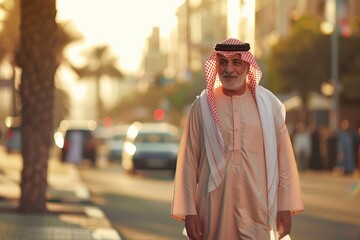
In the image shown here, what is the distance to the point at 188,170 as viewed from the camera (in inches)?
297

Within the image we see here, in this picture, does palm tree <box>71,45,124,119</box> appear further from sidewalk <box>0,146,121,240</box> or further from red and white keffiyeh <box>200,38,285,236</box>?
red and white keffiyeh <box>200,38,285,236</box>

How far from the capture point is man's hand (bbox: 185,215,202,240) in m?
7.43

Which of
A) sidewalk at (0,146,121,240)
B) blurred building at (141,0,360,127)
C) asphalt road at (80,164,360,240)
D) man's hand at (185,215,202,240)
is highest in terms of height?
blurred building at (141,0,360,127)

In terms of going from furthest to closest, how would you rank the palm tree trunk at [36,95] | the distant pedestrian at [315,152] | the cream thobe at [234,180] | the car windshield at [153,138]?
1. the distant pedestrian at [315,152]
2. the car windshield at [153,138]
3. the palm tree trunk at [36,95]
4. the cream thobe at [234,180]

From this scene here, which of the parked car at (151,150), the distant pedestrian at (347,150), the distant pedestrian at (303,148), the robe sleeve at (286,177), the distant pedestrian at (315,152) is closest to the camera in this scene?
the robe sleeve at (286,177)

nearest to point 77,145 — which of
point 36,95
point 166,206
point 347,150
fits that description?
point 347,150

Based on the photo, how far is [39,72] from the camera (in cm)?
2042

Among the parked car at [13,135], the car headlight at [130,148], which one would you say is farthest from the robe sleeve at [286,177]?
the parked car at [13,135]

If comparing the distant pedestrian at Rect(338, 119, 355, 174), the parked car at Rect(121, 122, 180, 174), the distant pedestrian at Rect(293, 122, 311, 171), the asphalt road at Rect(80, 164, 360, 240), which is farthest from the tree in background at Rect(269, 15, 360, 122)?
the asphalt road at Rect(80, 164, 360, 240)

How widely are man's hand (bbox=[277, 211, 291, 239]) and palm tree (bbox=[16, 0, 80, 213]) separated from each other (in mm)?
12884

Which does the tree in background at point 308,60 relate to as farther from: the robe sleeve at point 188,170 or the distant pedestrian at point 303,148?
the robe sleeve at point 188,170

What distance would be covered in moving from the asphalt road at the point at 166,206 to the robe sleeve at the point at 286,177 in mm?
9266

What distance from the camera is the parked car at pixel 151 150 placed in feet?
129

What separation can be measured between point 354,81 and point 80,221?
3619 centimetres
